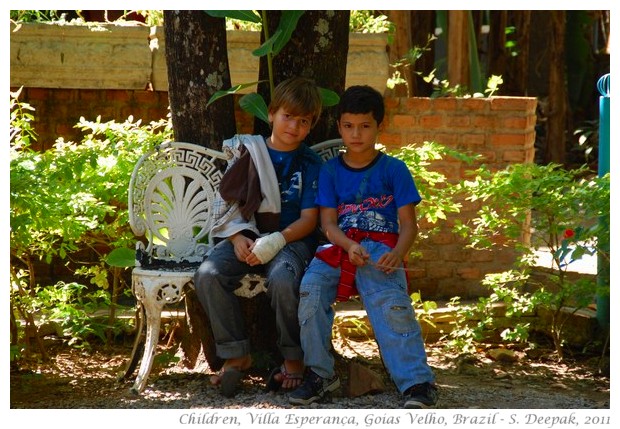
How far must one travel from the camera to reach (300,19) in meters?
4.91

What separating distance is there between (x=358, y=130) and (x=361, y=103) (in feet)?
0.41

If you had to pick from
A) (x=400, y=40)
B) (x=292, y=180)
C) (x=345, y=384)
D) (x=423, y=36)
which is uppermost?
(x=423, y=36)

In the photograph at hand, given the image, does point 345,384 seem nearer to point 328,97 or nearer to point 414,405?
point 414,405

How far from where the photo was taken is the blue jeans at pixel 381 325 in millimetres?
4152

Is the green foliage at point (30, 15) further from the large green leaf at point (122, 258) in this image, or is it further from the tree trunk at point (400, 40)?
the tree trunk at point (400, 40)

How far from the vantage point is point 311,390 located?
418 centimetres

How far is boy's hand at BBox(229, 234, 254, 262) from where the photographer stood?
4.39m

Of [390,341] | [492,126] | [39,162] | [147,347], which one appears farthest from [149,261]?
[492,126]

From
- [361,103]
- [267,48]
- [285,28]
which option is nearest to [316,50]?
[285,28]

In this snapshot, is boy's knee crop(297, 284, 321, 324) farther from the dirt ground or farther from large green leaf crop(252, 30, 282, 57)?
large green leaf crop(252, 30, 282, 57)

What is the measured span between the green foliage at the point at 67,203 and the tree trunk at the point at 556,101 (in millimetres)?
6599

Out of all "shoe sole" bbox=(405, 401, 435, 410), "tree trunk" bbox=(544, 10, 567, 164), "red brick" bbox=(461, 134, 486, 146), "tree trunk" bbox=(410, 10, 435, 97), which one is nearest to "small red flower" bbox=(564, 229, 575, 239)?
"shoe sole" bbox=(405, 401, 435, 410)

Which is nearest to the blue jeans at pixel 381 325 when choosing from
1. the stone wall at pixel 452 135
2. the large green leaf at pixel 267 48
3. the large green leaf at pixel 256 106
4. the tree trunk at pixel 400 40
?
the large green leaf at pixel 256 106

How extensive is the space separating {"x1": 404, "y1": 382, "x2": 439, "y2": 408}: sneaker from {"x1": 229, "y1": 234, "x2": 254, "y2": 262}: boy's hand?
0.96 metres
